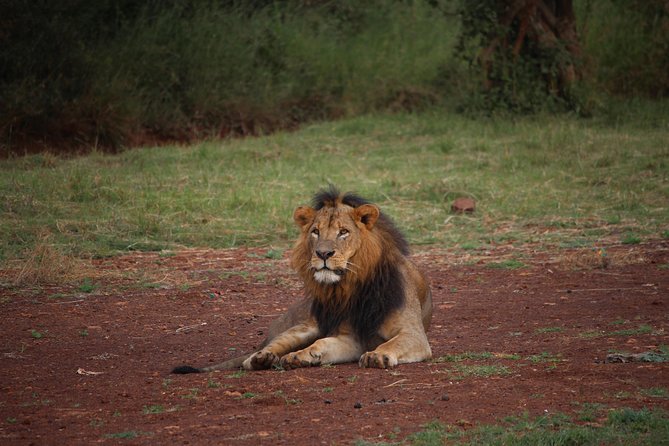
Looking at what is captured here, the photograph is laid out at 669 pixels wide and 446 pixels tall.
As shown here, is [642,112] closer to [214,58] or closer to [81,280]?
[214,58]

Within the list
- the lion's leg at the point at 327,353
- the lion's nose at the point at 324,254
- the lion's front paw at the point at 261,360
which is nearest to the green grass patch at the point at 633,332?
the lion's leg at the point at 327,353

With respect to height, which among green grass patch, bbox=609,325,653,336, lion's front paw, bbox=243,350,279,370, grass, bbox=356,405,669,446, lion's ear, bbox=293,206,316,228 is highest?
lion's ear, bbox=293,206,316,228

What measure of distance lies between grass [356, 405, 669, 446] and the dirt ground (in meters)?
0.08

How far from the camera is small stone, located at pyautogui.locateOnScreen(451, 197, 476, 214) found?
1037 cm

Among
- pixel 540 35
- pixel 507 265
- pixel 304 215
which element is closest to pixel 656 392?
pixel 304 215

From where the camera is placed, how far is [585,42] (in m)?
16.9

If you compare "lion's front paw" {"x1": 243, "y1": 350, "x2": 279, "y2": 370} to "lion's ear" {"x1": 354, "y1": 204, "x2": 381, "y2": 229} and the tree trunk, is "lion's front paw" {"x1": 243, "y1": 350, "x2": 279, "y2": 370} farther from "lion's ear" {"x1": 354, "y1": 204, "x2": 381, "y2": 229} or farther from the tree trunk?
the tree trunk

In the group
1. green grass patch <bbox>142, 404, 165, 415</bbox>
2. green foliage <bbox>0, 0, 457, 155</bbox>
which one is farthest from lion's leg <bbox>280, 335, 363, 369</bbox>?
green foliage <bbox>0, 0, 457, 155</bbox>

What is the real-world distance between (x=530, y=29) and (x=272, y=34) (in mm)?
4457

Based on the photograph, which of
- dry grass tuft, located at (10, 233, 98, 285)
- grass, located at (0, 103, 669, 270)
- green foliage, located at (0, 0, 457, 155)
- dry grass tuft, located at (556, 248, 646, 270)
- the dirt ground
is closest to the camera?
the dirt ground

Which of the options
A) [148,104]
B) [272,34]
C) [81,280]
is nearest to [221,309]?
[81,280]

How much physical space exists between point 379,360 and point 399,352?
138 mm

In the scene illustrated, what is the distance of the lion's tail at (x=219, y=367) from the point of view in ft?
18.2

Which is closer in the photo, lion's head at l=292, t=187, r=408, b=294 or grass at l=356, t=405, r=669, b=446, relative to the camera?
grass at l=356, t=405, r=669, b=446
